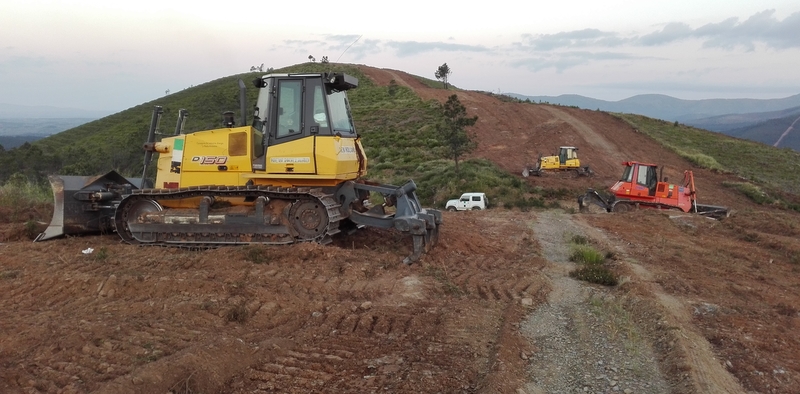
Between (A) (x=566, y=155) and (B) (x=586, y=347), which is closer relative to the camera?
(B) (x=586, y=347)

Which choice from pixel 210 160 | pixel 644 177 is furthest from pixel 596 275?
pixel 644 177

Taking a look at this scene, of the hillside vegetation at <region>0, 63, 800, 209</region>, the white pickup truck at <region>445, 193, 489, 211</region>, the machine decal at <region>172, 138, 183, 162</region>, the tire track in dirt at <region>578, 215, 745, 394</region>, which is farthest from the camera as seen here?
the hillside vegetation at <region>0, 63, 800, 209</region>

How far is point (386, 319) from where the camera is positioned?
6.60m

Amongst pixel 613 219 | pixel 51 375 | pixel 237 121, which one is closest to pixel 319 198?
pixel 237 121

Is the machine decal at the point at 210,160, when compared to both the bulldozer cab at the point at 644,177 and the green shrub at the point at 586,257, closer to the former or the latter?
the green shrub at the point at 586,257

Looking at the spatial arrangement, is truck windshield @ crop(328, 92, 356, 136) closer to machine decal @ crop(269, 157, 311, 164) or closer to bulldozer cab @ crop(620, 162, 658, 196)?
machine decal @ crop(269, 157, 311, 164)

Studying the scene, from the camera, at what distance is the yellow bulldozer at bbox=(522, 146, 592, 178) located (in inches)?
1289

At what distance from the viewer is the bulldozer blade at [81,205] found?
10.6 meters

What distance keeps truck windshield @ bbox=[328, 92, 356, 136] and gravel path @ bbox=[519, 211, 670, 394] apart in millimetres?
4547

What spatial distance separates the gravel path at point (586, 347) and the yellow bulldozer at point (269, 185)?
2820 millimetres

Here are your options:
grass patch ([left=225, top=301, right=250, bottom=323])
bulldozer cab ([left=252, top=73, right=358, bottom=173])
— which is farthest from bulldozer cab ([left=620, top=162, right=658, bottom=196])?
grass patch ([left=225, top=301, right=250, bottom=323])

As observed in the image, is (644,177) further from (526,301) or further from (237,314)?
(237,314)

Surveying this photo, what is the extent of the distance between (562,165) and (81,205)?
89.5ft

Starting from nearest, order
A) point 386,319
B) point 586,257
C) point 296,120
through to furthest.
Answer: point 386,319 → point 296,120 → point 586,257
